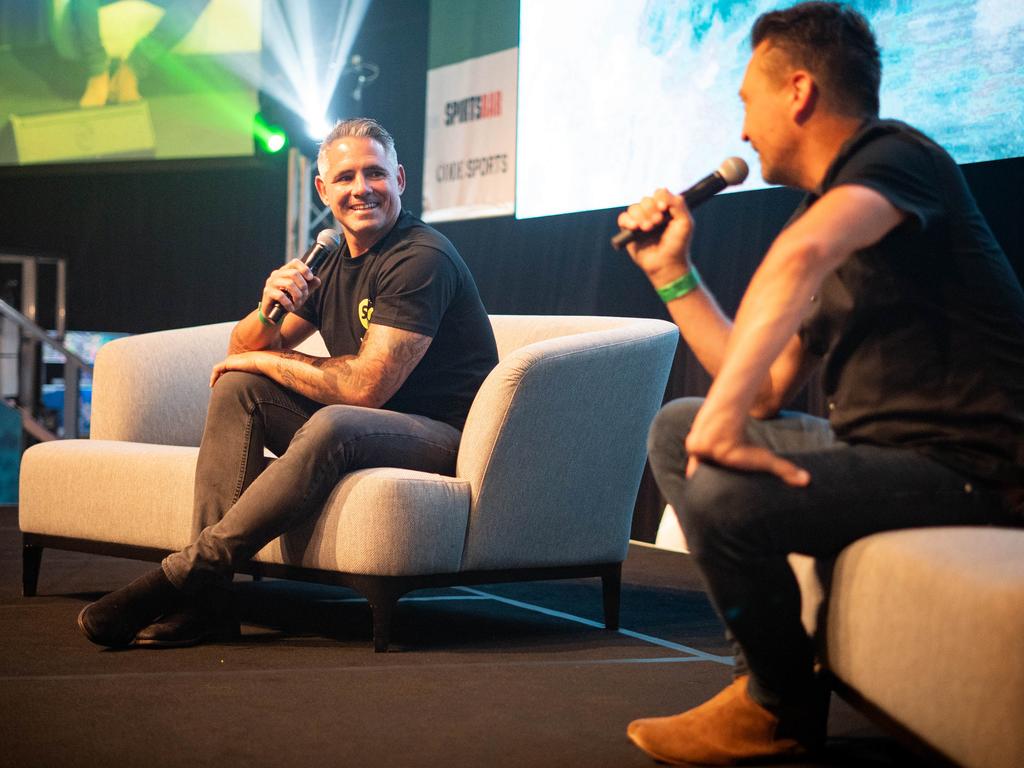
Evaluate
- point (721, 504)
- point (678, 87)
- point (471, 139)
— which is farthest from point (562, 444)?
point (471, 139)

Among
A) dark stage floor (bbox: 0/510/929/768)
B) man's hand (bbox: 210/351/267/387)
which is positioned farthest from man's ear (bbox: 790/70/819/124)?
man's hand (bbox: 210/351/267/387)

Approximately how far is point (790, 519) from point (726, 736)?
31cm

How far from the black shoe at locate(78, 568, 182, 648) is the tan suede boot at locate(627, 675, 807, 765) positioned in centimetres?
107

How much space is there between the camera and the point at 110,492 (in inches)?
111

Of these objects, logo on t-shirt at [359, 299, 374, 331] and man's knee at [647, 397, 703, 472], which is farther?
logo on t-shirt at [359, 299, 374, 331]

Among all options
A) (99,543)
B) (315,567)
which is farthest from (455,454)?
(99,543)

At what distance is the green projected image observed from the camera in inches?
262

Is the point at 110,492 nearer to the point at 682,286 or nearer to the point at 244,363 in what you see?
the point at 244,363

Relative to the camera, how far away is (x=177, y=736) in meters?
1.71

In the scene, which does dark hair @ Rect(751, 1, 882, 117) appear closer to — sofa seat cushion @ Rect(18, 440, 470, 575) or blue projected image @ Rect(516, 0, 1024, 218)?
sofa seat cushion @ Rect(18, 440, 470, 575)

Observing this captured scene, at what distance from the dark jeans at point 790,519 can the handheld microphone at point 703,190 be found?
0.31 m

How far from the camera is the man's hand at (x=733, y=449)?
1.41 m

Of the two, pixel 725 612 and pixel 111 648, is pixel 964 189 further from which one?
pixel 111 648

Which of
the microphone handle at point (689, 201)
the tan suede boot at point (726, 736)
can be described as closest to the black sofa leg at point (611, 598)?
the tan suede boot at point (726, 736)
